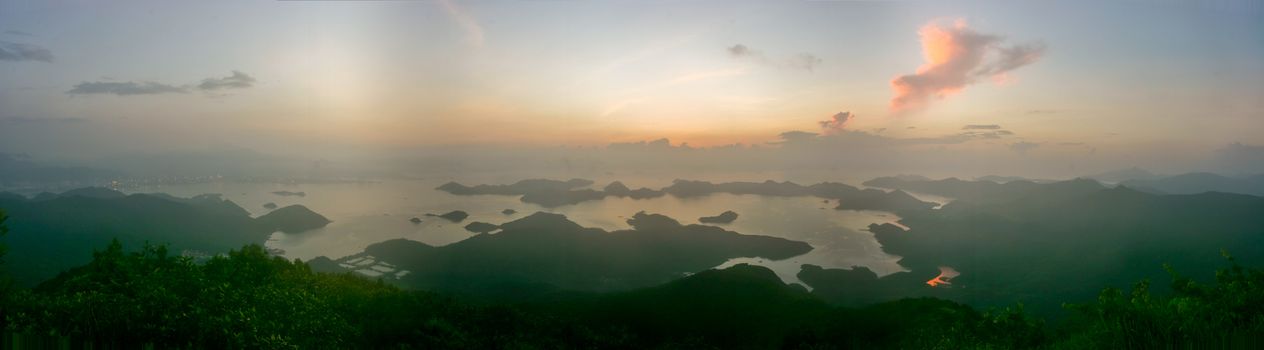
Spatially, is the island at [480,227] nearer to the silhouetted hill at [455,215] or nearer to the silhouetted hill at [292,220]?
the silhouetted hill at [455,215]

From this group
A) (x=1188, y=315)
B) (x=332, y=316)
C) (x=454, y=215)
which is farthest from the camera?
(x=454, y=215)

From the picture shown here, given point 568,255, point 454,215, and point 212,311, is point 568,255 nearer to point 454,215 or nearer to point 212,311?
point 454,215

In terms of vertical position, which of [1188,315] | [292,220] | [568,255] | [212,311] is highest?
[1188,315]

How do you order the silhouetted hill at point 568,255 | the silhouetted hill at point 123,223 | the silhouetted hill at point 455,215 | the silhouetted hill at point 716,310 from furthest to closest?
the silhouetted hill at point 455,215 < the silhouetted hill at point 568,255 < the silhouetted hill at point 123,223 < the silhouetted hill at point 716,310

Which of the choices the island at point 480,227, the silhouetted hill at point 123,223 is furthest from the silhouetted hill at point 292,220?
the island at point 480,227

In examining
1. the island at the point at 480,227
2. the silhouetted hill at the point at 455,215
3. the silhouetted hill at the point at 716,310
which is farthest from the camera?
the silhouetted hill at the point at 455,215

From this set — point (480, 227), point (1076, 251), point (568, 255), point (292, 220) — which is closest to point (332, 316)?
point (568, 255)

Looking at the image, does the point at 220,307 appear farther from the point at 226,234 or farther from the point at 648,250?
the point at 226,234

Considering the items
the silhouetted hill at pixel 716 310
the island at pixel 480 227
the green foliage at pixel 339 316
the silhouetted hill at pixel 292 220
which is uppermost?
the green foliage at pixel 339 316
